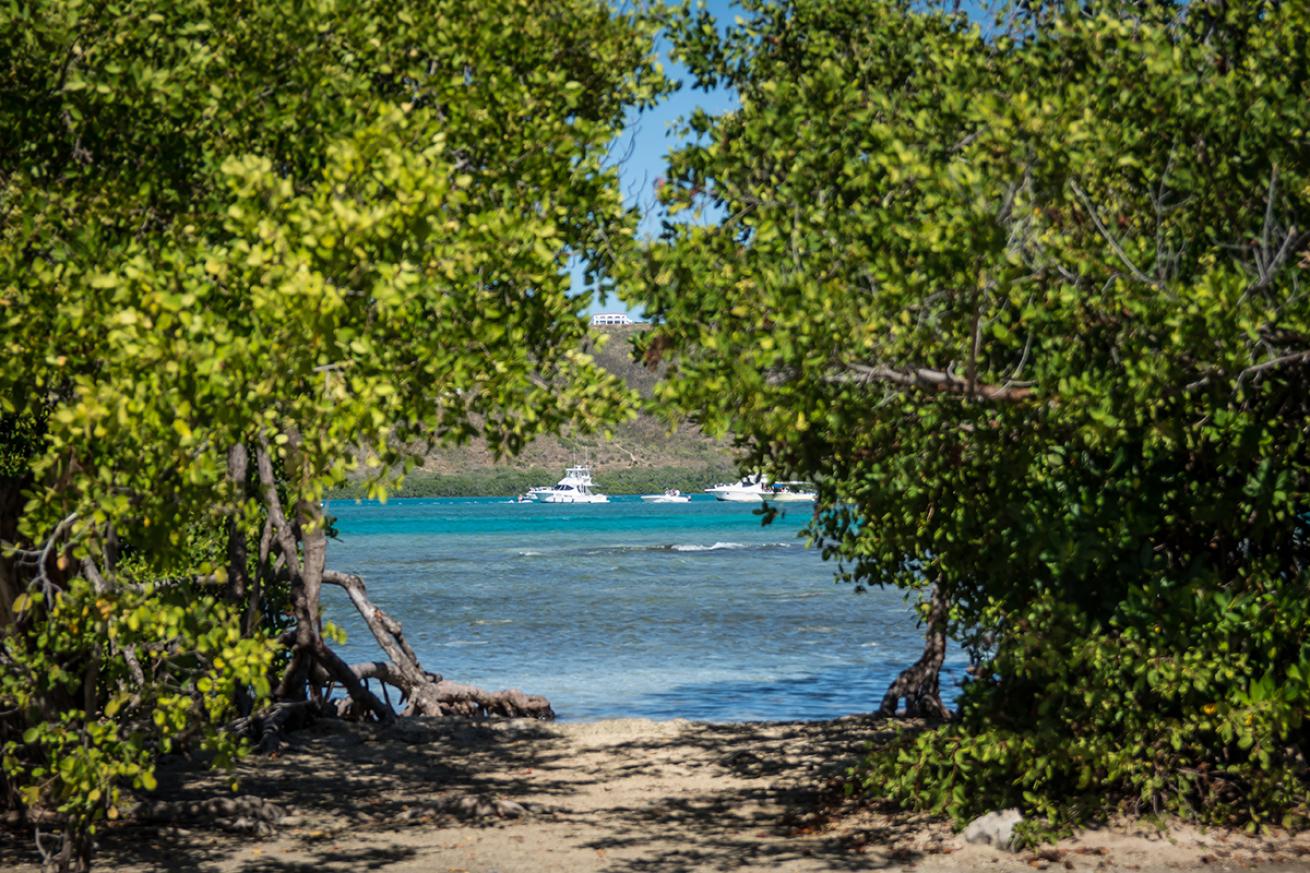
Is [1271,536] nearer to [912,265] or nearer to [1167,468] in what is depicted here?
[1167,468]

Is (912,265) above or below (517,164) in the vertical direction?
below

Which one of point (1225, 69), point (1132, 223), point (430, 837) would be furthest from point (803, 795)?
point (1225, 69)

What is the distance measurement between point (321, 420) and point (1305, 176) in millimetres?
5846

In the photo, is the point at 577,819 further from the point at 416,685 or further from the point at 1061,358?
the point at 416,685

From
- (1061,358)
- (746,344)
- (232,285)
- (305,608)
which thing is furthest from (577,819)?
(232,285)

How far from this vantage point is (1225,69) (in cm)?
1022

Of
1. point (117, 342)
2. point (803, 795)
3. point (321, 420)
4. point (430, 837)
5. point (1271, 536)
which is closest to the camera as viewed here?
point (117, 342)

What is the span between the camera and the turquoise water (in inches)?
1169

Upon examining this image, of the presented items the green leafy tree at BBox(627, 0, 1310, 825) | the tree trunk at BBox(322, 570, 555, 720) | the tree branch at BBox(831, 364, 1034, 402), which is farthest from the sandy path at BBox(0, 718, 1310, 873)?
the tree branch at BBox(831, 364, 1034, 402)

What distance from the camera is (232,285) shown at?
7.63 meters

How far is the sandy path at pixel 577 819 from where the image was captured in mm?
11375

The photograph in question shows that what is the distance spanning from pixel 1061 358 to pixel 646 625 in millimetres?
38060

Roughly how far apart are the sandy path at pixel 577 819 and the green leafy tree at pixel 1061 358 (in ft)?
1.98

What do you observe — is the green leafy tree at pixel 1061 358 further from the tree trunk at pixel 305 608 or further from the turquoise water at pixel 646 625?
the tree trunk at pixel 305 608
